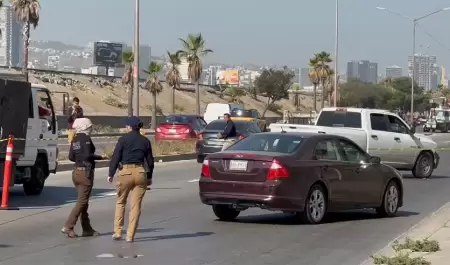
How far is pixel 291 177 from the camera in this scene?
13.5 meters

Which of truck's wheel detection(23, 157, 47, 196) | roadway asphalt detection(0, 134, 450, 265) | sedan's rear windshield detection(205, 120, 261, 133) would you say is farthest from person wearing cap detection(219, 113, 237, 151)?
truck's wheel detection(23, 157, 47, 196)

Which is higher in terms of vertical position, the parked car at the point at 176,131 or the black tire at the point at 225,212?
the parked car at the point at 176,131

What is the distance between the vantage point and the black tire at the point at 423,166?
2523 centimetres

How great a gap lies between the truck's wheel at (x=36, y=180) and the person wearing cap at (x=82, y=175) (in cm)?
558

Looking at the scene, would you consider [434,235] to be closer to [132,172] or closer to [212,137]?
[132,172]

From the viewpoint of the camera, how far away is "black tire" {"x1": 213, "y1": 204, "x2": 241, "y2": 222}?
47.6 feet

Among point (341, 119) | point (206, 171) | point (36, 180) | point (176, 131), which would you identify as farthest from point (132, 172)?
point (176, 131)

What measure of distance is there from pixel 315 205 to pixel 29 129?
6.22 meters

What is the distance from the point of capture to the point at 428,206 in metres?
17.8

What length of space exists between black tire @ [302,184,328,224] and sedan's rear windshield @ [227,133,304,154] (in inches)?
29.1

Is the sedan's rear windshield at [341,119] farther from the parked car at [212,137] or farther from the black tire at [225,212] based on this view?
the black tire at [225,212]

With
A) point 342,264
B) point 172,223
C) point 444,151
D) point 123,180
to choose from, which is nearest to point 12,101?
point 172,223

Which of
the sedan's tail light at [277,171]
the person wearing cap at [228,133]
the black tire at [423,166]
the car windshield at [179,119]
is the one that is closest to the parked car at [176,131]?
the car windshield at [179,119]

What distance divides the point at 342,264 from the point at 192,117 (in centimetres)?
2740
